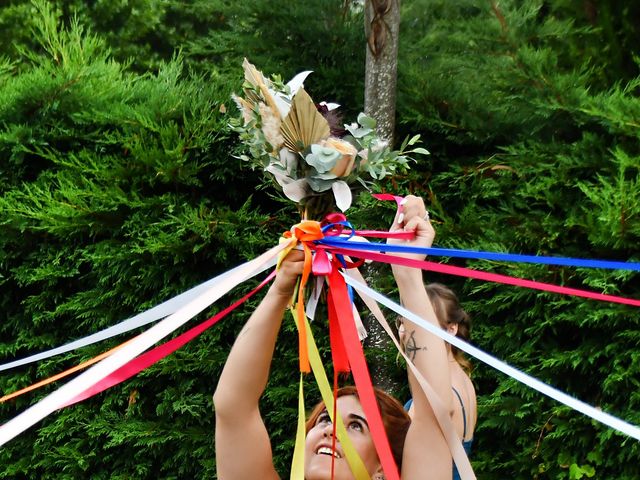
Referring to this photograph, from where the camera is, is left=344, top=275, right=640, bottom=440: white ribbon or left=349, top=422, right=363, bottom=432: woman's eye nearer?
left=344, top=275, right=640, bottom=440: white ribbon

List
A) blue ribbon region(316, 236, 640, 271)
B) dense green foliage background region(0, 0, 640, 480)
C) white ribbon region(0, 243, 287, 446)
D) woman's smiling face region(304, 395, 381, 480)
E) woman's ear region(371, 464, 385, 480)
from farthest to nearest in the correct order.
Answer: dense green foliage background region(0, 0, 640, 480) → woman's ear region(371, 464, 385, 480) → woman's smiling face region(304, 395, 381, 480) → blue ribbon region(316, 236, 640, 271) → white ribbon region(0, 243, 287, 446)

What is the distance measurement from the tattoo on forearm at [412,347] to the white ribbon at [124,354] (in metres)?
0.42

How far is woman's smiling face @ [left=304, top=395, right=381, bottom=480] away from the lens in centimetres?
227

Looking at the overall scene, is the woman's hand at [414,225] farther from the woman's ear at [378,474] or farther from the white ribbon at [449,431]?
the woman's ear at [378,474]

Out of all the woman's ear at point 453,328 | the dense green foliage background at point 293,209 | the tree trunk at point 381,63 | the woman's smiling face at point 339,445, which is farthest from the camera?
A: the tree trunk at point 381,63

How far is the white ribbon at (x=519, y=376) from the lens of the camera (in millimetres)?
1930

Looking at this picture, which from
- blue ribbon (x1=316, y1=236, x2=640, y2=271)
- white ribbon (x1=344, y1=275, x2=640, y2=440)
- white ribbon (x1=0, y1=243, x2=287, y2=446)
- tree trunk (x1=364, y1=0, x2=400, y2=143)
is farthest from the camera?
tree trunk (x1=364, y1=0, x2=400, y2=143)

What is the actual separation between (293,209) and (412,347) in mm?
2496

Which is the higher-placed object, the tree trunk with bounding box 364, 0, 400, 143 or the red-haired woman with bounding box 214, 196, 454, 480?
the tree trunk with bounding box 364, 0, 400, 143

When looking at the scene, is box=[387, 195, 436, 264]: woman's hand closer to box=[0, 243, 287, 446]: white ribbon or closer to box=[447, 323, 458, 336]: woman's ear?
box=[0, 243, 287, 446]: white ribbon

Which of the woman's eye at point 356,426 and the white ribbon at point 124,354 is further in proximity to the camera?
the woman's eye at point 356,426

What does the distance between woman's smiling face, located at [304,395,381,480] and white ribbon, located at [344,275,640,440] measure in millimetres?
323

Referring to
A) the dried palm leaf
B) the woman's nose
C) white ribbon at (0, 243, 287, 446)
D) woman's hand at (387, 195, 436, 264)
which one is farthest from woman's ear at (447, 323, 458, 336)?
the dried palm leaf

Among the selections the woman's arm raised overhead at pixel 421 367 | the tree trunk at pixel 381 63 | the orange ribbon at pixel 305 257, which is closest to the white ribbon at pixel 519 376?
the woman's arm raised overhead at pixel 421 367
